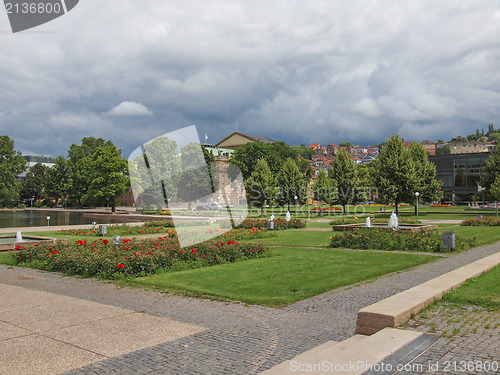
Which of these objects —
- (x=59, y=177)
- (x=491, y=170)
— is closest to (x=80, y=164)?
(x=59, y=177)

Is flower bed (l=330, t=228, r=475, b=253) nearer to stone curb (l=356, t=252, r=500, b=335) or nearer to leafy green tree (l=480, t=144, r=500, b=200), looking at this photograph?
stone curb (l=356, t=252, r=500, b=335)

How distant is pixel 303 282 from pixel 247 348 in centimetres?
497

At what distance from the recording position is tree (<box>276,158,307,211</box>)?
5828 centimetres

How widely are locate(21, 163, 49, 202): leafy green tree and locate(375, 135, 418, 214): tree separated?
11135 cm

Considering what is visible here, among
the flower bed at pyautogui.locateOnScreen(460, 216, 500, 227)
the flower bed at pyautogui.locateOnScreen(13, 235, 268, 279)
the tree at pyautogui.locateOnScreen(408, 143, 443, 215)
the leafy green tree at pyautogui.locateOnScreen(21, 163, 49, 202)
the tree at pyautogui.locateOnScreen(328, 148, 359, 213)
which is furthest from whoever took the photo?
the leafy green tree at pyautogui.locateOnScreen(21, 163, 49, 202)

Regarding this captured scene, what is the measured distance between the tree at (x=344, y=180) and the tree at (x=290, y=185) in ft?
17.4

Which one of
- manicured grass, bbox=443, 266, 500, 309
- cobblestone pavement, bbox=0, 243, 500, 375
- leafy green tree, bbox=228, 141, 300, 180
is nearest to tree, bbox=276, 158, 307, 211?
leafy green tree, bbox=228, 141, 300, 180

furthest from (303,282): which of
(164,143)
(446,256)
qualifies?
(164,143)

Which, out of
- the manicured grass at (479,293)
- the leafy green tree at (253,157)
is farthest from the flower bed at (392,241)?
the leafy green tree at (253,157)

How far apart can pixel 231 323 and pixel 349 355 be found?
2.82m

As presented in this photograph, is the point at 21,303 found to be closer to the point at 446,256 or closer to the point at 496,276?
the point at 496,276

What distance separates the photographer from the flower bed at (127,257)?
41.1 ft

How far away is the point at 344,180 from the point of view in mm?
54469

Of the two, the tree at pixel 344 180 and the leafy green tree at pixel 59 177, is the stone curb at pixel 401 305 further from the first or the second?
the leafy green tree at pixel 59 177
